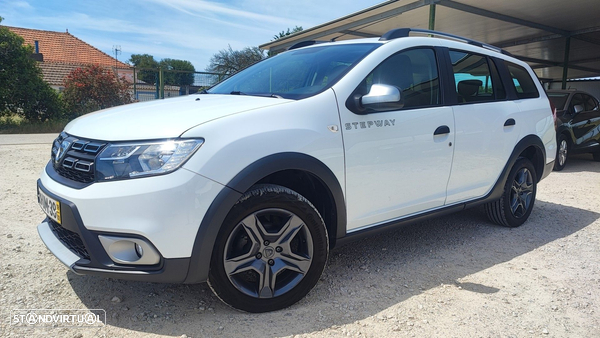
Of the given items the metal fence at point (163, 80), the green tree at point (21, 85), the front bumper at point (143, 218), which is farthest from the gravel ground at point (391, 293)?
the green tree at point (21, 85)

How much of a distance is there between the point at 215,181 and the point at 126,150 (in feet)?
1.59

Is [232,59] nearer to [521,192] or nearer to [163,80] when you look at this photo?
[163,80]

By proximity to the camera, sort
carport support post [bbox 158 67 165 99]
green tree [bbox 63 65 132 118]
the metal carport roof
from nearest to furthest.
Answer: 1. the metal carport roof
2. carport support post [bbox 158 67 165 99]
3. green tree [bbox 63 65 132 118]

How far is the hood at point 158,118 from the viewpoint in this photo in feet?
7.55

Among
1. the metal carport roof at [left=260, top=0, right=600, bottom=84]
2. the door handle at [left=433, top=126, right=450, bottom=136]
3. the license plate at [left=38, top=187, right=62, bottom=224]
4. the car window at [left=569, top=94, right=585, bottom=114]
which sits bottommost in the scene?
the license plate at [left=38, top=187, right=62, bottom=224]

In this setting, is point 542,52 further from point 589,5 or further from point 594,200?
point 594,200

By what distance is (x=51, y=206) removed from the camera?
8.23ft

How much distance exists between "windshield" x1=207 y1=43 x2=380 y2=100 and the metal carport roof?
22.3ft

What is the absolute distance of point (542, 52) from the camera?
18297mm

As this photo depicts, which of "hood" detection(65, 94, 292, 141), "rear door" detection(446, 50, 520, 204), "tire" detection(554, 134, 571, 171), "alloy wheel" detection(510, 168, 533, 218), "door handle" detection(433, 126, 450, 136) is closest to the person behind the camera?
"hood" detection(65, 94, 292, 141)

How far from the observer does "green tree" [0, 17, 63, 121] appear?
13.2 meters

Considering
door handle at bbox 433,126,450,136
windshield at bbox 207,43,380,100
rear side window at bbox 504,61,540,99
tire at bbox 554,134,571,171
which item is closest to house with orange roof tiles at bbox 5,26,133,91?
tire at bbox 554,134,571,171

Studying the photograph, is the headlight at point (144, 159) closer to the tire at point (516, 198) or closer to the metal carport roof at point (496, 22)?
the tire at point (516, 198)

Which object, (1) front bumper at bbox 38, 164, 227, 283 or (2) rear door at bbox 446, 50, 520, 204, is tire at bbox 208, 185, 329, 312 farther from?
(2) rear door at bbox 446, 50, 520, 204
